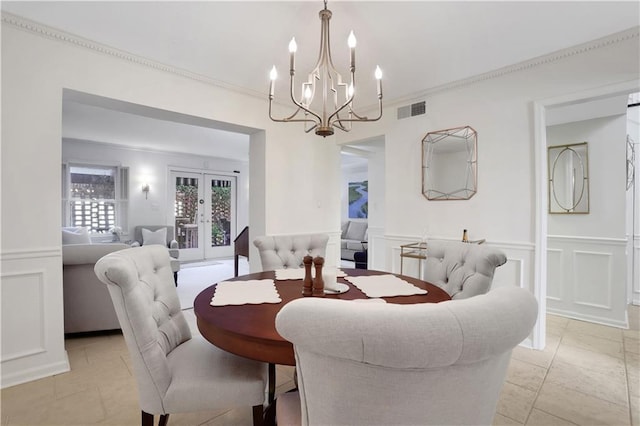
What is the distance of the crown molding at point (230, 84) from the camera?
85.1 inches

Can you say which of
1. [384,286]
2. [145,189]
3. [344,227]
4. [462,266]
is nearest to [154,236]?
[145,189]

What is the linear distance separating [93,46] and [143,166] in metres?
4.73

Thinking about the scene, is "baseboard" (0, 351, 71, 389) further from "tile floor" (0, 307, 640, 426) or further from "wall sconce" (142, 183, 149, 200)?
"wall sconce" (142, 183, 149, 200)

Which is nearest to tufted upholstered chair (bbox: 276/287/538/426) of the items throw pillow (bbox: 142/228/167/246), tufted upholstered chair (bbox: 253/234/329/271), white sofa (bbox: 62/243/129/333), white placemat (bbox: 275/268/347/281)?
white placemat (bbox: 275/268/347/281)

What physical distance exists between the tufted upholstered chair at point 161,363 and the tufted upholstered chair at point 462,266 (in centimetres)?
115

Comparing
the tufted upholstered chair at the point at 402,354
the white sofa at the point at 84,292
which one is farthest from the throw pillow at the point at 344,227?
the tufted upholstered chair at the point at 402,354

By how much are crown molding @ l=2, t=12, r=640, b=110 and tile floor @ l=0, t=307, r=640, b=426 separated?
2412 mm

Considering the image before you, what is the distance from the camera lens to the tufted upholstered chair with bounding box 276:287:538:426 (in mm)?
548

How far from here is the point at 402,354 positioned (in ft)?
1.79

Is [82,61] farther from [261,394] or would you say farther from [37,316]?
[261,394]

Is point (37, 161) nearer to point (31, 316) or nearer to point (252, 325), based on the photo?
point (31, 316)

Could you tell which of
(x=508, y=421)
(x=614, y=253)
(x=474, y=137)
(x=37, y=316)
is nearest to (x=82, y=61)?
(x=37, y=316)

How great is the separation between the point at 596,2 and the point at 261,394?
2895mm

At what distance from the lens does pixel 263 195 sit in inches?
141
